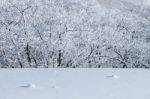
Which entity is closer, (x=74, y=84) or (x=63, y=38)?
(x=74, y=84)

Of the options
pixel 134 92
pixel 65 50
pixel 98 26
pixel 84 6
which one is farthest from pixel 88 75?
pixel 84 6

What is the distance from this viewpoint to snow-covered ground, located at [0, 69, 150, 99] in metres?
2.63

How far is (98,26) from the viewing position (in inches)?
493

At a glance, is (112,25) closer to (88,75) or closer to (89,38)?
(89,38)

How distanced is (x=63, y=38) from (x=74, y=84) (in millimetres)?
8527

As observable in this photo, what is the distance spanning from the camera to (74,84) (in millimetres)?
3012

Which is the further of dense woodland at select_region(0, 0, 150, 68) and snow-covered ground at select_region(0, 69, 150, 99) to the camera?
dense woodland at select_region(0, 0, 150, 68)

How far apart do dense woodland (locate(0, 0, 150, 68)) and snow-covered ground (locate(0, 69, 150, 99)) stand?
7.64 metres

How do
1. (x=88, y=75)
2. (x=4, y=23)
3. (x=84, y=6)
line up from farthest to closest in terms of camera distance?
1. (x=84, y=6)
2. (x=4, y=23)
3. (x=88, y=75)

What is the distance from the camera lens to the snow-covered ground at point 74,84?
263 cm

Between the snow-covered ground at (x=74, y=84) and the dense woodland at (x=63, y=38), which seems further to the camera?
the dense woodland at (x=63, y=38)

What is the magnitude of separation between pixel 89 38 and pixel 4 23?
3.08 meters

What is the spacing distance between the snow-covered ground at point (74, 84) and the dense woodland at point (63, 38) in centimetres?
764

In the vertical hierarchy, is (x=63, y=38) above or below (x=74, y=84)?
below
